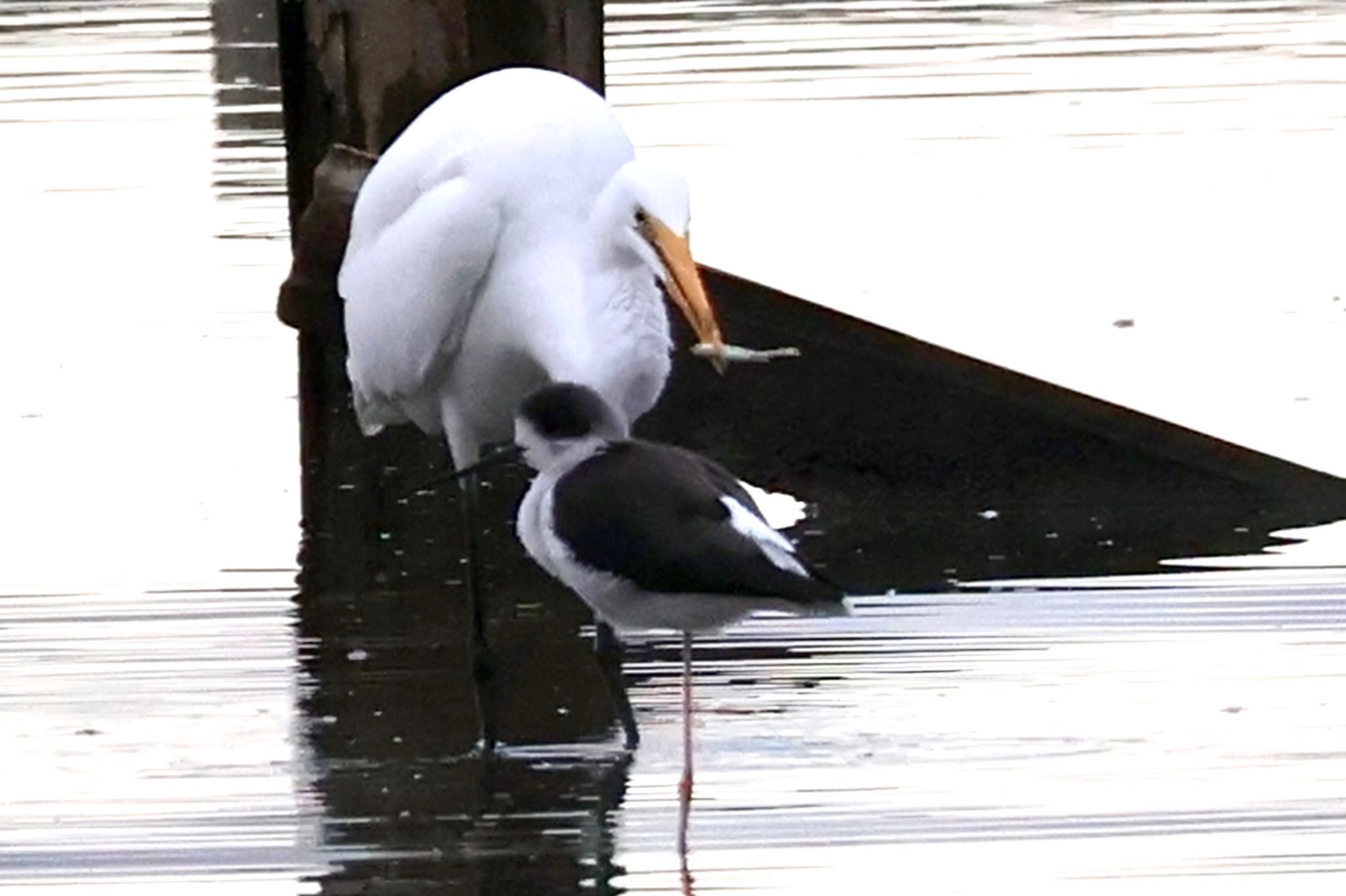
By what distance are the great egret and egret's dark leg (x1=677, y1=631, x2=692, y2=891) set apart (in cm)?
40

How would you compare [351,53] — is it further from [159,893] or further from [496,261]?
[159,893]

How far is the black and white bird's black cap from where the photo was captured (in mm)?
6348

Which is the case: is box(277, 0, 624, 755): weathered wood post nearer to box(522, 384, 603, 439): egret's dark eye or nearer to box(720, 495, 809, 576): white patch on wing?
box(522, 384, 603, 439): egret's dark eye

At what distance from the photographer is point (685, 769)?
22.3ft

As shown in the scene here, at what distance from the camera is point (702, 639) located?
811 cm

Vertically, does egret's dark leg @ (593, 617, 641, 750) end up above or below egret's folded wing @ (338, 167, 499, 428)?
below

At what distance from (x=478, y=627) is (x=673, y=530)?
1.50 m

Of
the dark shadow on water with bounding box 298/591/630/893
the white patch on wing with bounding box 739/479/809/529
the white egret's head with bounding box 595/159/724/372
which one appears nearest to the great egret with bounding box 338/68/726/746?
the white egret's head with bounding box 595/159/724/372

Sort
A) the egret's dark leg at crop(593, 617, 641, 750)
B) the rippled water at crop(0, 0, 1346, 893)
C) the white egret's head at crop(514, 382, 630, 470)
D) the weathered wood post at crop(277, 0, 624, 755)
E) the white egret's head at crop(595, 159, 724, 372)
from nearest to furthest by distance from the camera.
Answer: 1. the rippled water at crop(0, 0, 1346, 893)
2. the white egret's head at crop(514, 382, 630, 470)
3. the white egret's head at crop(595, 159, 724, 372)
4. the egret's dark leg at crop(593, 617, 641, 750)
5. the weathered wood post at crop(277, 0, 624, 755)

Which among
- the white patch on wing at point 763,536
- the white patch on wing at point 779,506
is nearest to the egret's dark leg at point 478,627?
the white patch on wing at point 763,536

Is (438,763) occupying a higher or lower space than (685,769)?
lower

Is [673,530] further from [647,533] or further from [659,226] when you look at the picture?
[659,226]

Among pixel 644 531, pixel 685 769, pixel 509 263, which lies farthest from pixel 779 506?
pixel 644 531

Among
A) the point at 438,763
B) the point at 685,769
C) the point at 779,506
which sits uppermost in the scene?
the point at 685,769
